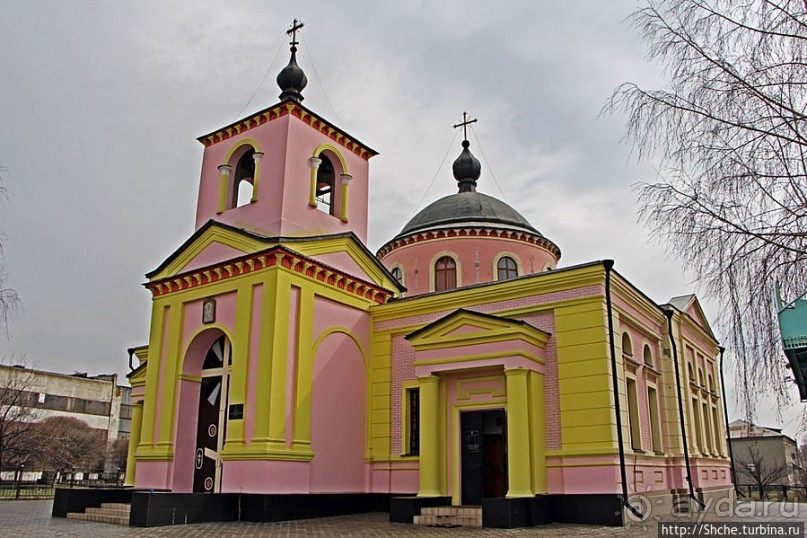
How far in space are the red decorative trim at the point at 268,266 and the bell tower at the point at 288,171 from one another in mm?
1176

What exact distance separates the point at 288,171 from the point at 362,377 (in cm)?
571

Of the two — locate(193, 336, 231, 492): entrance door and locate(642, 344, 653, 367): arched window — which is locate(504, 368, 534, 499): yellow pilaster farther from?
locate(193, 336, 231, 492): entrance door

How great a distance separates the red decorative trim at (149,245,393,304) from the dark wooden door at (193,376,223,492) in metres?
2.60

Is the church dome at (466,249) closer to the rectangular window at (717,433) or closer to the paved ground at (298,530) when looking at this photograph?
the rectangular window at (717,433)

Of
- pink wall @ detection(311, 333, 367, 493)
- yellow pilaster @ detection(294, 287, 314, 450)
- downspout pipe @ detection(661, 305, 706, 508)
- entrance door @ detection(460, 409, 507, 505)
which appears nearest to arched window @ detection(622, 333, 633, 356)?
downspout pipe @ detection(661, 305, 706, 508)

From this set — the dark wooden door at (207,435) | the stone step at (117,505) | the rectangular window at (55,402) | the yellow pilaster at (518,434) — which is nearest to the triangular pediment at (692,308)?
the yellow pilaster at (518,434)

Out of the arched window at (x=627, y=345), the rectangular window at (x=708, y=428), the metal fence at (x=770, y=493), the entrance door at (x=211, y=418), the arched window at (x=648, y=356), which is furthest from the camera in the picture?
the metal fence at (x=770, y=493)

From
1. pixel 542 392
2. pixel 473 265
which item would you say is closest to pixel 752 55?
pixel 542 392

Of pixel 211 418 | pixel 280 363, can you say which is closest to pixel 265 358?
pixel 280 363

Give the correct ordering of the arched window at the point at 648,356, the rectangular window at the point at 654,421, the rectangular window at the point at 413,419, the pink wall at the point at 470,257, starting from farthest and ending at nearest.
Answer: the pink wall at the point at 470,257 → the arched window at the point at 648,356 → the rectangular window at the point at 654,421 → the rectangular window at the point at 413,419

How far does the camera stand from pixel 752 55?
6.94m

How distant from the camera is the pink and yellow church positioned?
1420 cm

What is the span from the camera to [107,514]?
Result: 14555mm

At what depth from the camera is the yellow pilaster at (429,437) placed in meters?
15.0
